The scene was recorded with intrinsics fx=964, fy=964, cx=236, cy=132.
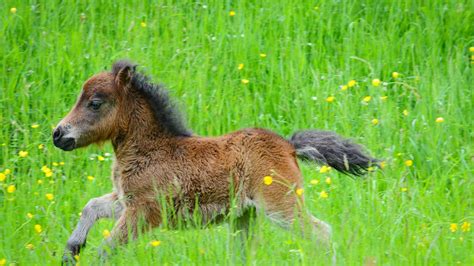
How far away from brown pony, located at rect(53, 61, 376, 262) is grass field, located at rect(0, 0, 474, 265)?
187mm

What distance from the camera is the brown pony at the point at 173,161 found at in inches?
259

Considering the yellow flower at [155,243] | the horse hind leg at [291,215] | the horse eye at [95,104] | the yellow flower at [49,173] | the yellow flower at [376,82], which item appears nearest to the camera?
the yellow flower at [155,243]

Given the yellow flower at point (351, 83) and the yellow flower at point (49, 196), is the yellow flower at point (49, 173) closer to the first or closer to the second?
the yellow flower at point (49, 196)

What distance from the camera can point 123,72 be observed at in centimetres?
697

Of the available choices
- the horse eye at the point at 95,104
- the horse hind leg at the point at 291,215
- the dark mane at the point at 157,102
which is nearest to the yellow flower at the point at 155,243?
the horse hind leg at the point at 291,215

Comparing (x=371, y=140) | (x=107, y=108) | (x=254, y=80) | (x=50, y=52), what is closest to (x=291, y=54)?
(x=254, y=80)

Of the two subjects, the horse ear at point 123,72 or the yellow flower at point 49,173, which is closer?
the horse ear at point 123,72

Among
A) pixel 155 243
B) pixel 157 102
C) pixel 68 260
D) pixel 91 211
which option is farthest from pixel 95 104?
pixel 155 243

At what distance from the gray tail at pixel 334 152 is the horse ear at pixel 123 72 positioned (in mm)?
1271

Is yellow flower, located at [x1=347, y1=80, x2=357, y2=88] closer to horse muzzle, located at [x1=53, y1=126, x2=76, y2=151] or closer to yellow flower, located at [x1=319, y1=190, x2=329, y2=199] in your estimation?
yellow flower, located at [x1=319, y1=190, x2=329, y2=199]

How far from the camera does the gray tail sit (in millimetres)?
6867

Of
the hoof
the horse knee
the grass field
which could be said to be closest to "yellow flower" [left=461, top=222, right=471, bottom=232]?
the grass field

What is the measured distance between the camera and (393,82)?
359 inches

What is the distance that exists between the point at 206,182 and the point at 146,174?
1.43 ft
